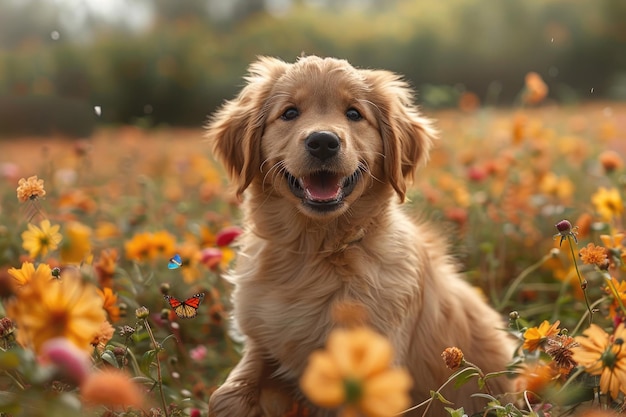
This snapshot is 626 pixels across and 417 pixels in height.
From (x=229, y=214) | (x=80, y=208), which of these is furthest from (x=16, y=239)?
(x=229, y=214)

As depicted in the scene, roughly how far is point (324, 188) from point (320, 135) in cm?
24

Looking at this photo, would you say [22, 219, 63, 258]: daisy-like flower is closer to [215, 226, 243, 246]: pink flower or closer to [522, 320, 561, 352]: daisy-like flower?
[215, 226, 243, 246]: pink flower

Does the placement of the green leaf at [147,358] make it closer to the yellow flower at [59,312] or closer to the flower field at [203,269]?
the flower field at [203,269]

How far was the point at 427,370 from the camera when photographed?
104 inches

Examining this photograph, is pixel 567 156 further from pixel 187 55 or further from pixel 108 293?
pixel 187 55

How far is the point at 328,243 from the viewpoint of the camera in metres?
2.68

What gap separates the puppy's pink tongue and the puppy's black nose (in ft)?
0.51

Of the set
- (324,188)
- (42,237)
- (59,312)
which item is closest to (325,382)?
(59,312)

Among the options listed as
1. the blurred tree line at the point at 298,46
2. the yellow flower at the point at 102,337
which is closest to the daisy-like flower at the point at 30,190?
the yellow flower at the point at 102,337

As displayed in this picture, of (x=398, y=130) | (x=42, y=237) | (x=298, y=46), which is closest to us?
(x=42, y=237)

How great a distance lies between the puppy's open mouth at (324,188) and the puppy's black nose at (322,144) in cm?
12

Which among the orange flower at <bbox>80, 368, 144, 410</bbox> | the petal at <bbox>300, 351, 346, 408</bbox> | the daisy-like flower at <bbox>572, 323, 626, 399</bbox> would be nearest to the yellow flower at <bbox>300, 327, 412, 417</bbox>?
the petal at <bbox>300, 351, 346, 408</bbox>

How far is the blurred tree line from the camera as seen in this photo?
360 inches

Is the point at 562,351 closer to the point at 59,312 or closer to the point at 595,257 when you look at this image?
the point at 595,257
